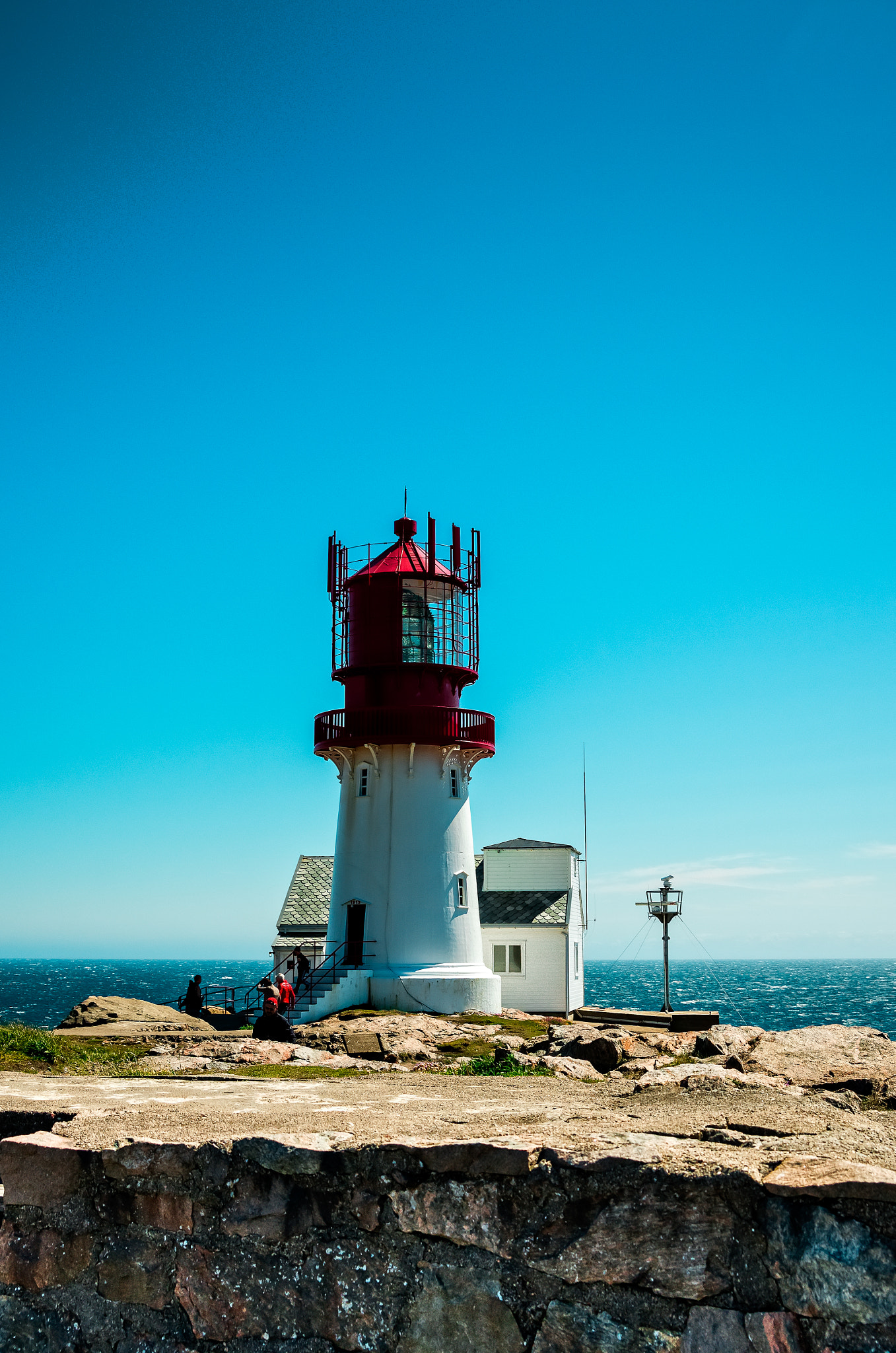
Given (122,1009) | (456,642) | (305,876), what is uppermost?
(456,642)

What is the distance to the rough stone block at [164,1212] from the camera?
5.84m

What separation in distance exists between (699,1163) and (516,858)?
3251cm

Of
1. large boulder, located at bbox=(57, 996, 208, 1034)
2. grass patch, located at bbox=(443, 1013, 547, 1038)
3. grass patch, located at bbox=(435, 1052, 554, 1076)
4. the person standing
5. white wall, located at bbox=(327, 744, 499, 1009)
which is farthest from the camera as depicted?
white wall, located at bbox=(327, 744, 499, 1009)

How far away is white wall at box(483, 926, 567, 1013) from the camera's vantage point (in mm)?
34406

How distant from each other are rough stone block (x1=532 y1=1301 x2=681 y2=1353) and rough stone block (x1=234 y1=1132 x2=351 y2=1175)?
1.34 metres

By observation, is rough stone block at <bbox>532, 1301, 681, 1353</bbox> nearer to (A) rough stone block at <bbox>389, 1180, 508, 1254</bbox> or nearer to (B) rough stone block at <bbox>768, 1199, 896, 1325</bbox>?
(A) rough stone block at <bbox>389, 1180, 508, 1254</bbox>

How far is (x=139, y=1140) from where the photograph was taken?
5.97 meters

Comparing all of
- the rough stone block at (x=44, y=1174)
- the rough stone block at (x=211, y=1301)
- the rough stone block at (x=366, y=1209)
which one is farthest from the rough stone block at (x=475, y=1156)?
the rough stone block at (x=44, y=1174)

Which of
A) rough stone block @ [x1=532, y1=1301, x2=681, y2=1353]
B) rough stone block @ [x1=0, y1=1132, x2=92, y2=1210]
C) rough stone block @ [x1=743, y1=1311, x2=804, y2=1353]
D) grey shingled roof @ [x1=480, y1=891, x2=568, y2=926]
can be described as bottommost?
rough stone block @ [x1=532, y1=1301, x2=681, y2=1353]

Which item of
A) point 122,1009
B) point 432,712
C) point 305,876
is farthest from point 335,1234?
point 305,876

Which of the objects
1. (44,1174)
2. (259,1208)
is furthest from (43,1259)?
(259,1208)

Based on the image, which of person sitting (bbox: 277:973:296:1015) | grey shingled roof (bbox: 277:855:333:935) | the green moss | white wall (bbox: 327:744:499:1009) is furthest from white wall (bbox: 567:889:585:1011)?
the green moss

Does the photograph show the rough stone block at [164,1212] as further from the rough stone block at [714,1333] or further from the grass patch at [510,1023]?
the grass patch at [510,1023]

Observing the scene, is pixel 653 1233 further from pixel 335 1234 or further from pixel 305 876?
pixel 305 876
